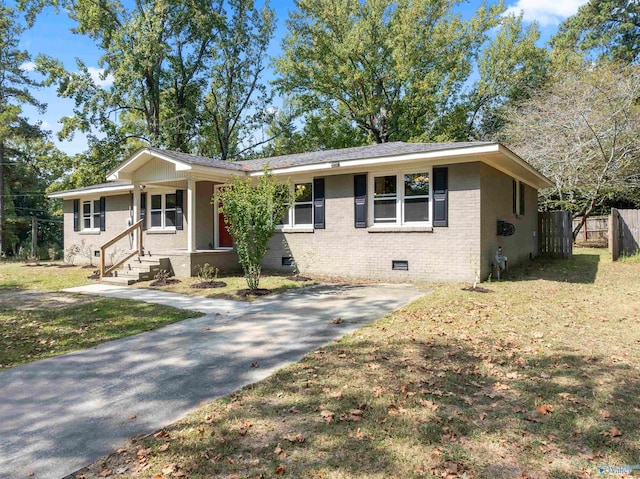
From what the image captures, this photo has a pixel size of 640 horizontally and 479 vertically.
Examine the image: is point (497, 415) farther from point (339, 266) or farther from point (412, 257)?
point (339, 266)

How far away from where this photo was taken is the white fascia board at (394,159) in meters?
8.97

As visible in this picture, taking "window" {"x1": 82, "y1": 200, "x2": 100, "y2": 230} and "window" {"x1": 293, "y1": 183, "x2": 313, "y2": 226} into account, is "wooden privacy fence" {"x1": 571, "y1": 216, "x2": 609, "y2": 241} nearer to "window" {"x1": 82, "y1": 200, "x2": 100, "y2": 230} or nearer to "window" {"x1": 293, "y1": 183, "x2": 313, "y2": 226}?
"window" {"x1": 293, "y1": 183, "x2": 313, "y2": 226}

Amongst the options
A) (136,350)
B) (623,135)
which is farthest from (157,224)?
(623,135)

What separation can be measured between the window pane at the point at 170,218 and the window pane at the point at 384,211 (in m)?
7.84

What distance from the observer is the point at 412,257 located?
33.9ft

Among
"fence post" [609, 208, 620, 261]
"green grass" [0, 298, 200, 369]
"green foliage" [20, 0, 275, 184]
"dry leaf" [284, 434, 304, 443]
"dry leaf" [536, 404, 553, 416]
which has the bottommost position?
"dry leaf" [284, 434, 304, 443]

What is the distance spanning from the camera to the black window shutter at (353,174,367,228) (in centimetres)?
1088

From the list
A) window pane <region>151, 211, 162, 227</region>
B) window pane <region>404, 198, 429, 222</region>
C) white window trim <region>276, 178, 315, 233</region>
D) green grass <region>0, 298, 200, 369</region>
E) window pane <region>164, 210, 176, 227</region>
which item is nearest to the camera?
green grass <region>0, 298, 200, 369</region>

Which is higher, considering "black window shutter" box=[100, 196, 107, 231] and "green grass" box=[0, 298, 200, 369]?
"black window shutter" box=[100, 196, 107, 231]

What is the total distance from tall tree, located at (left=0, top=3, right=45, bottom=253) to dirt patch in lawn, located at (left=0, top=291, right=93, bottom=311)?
58.8 ft

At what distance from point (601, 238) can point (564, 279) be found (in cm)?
1500

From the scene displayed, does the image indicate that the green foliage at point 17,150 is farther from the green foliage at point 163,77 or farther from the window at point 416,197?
the window at point 416,197

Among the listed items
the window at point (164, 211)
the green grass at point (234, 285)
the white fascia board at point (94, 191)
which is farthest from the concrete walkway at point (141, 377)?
the white fascia board at point (94, 191)

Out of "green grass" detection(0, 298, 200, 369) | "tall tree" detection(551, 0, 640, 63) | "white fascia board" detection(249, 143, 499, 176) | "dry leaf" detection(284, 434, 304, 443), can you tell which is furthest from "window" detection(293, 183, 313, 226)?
"tall tree" detection(551, 0, 640, 63)
